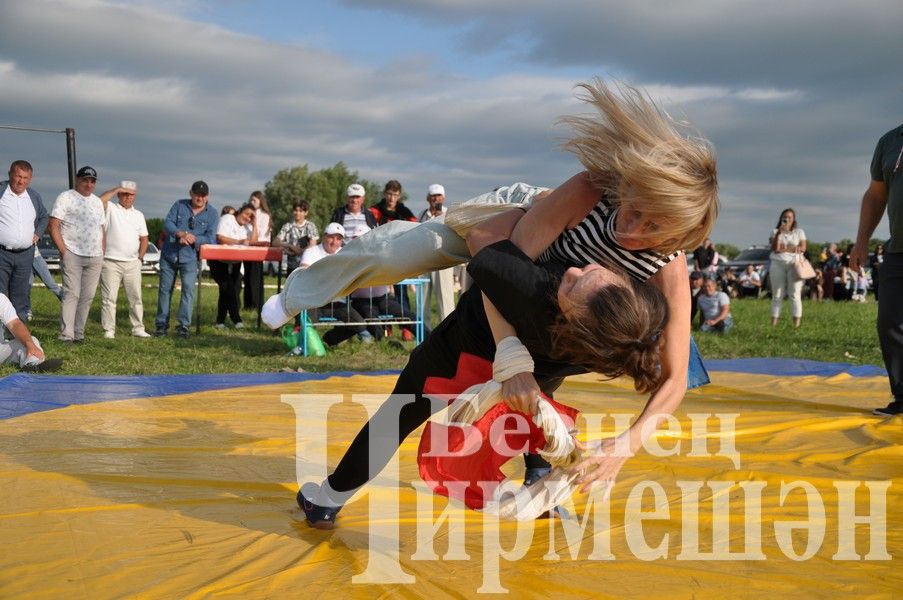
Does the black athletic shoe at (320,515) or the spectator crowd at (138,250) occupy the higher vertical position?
the spectator crowd at (138,250)

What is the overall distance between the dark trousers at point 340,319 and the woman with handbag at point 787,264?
5.34m

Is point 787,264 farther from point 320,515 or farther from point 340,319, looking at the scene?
point 320,515

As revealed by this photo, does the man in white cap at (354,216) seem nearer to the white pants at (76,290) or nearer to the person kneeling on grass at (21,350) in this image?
the white pants at (76,290)

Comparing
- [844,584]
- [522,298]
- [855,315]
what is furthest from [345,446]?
[855,315]

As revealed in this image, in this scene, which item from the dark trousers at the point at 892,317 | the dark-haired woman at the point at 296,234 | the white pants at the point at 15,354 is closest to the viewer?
the dark trousers at the point at 892,317

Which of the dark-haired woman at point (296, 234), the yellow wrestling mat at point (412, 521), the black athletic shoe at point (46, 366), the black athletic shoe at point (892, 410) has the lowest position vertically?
the yellow wrestling mat at point (412, 521)

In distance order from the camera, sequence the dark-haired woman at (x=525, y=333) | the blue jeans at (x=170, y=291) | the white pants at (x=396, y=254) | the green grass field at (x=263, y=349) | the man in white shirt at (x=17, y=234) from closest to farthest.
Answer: the dark-haired woman at (x=525, y=333)
the white pants at (x=396, y=254)
the green grass field at (x=263, y=349)
the man in white shirt at (x=17, y=234)
the blue jeans at (x=170, y=291)

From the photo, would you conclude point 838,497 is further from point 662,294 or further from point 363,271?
point 363,271

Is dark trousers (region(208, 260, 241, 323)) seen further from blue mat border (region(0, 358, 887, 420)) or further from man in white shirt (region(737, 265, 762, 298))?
man in white shirt (region(737, 265, 762, 298))

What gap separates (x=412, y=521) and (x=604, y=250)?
3.69ft

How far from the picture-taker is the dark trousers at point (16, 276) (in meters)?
7.31

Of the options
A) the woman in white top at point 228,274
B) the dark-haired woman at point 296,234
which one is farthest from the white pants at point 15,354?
the woman in white top at point 228,274

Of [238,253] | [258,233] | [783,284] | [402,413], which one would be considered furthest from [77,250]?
[783,284]

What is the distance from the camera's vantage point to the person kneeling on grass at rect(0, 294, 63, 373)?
5.62 m
